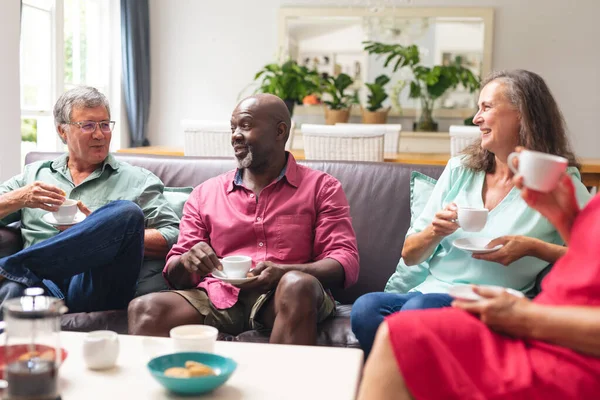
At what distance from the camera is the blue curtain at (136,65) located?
573 centimetres

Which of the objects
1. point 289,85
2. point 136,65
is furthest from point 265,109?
point 136,65

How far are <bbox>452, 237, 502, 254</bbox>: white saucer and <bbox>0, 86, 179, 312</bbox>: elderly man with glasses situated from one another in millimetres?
993

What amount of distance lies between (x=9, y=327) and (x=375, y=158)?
2983 mm

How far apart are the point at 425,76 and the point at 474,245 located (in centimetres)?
368

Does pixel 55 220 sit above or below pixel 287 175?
below

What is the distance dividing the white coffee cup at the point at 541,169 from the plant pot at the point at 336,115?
13.9 feet

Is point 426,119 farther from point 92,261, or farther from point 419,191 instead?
point 92,261

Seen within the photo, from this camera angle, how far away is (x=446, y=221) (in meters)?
2.02

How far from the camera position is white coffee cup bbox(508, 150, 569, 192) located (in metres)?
1.38

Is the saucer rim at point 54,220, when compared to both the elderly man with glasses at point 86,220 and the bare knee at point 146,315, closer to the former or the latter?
the elderly man with glasses at point 86,220

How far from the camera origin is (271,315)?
2162mm

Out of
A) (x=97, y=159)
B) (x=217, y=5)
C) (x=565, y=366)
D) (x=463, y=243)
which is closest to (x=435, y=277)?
(x=463, y=243)

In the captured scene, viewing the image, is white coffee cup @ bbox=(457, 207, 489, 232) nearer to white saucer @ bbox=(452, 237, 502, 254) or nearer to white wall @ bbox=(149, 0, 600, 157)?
white saucer @ bbox=(452, 237, 502, 254)

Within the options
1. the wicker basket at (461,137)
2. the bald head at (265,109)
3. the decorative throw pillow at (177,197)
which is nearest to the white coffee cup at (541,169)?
the bald head at (265,109)
